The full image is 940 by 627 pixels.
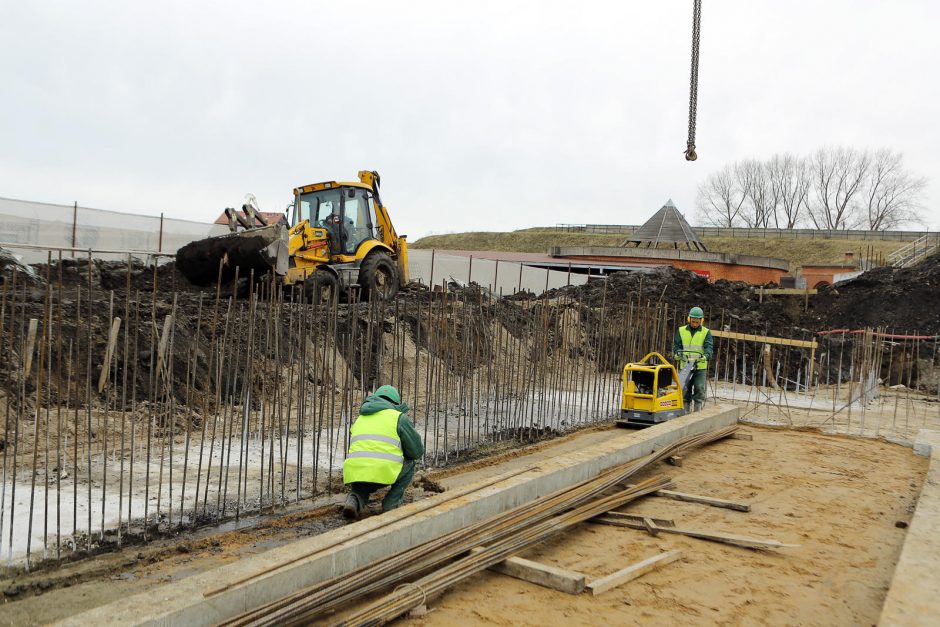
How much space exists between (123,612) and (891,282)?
22.7 meters

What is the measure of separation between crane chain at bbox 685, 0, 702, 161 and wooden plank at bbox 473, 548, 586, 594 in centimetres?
831

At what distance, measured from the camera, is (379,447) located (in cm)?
489

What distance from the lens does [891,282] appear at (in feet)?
68.3

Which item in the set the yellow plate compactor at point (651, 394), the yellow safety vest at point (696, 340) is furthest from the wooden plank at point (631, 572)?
the yellow safety vest at point (696, 340)

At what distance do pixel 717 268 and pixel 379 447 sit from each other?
88.5 feet

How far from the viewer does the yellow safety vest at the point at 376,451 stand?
4.86m

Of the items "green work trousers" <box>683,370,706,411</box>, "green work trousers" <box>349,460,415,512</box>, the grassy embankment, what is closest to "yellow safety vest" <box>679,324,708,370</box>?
"green work trousers" <box>683,370,706,411</box>

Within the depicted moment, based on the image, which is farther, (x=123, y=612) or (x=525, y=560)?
(x=525, y=560)

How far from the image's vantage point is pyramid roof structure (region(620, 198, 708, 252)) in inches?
1275

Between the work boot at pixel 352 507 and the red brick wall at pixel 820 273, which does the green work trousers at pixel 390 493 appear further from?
the red brick wall at pixel 820 273

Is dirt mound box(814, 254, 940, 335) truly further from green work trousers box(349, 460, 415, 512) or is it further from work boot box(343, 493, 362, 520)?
work boot box(343, 493, 362, 520)

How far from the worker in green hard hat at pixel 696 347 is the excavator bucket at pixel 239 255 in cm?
602

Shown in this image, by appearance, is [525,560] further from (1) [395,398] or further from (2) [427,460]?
(2) [427,460]

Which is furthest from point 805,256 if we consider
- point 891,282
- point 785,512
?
point 785,512
